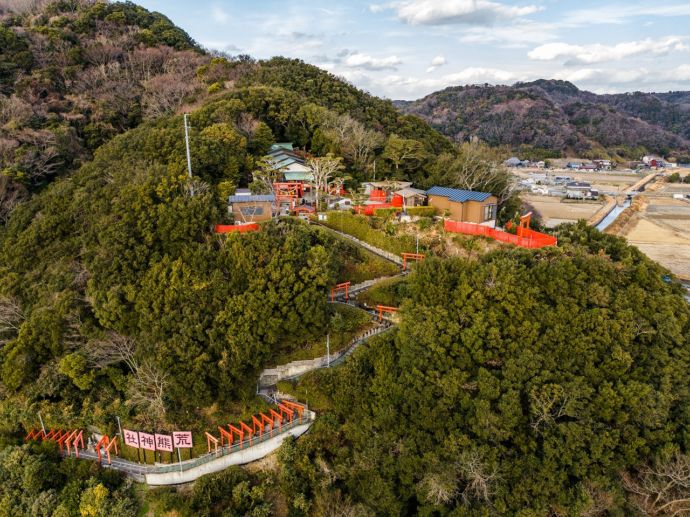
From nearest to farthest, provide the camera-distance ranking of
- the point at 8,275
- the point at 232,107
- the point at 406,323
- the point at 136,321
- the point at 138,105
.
Answer: the point at 406,323 < the point at 136,321 < the point at 8,275 < the point at 232,107 < the point at 138,105

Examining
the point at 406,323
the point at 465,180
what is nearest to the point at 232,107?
the point at 465,180

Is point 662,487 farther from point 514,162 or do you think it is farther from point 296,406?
point 514,162

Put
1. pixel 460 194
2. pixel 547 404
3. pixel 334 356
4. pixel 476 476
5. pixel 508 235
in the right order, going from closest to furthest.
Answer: pixel 476 476
pixel 547 404
pixel 334 356
pixel 508 235
pixel 460 194

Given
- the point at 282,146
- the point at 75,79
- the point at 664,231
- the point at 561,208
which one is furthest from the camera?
the point at 561,208

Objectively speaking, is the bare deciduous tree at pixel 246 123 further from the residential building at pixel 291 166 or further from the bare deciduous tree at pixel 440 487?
the bare deciduous tree at pixel 440 487

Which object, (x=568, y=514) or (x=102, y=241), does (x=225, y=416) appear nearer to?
(x=102, y=241)

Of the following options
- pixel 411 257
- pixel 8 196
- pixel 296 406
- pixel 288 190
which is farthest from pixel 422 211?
pixel 8 196
